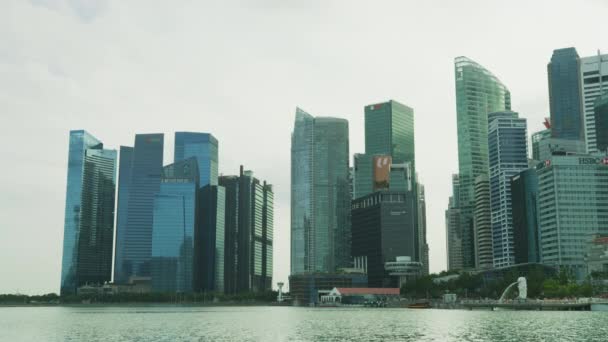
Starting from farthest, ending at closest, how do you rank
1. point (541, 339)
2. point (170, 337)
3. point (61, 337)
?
point (61, 337) < point (170, 337) < point (541, 339)

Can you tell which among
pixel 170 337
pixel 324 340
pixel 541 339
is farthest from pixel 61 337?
pixel 541 339

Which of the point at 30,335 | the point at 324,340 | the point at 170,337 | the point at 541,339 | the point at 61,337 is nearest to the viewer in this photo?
the point at 541,339

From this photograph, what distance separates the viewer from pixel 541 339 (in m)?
100

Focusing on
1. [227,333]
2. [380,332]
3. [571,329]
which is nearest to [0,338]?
[227,333]

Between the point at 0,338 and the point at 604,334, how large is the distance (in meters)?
99.4

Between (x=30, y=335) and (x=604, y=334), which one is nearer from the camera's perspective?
(x=604, y=334)

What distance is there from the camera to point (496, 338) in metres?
104

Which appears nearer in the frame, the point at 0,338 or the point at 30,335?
the point at 0,338

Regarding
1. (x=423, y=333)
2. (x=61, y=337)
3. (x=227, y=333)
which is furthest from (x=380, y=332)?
(x=61, y=337)

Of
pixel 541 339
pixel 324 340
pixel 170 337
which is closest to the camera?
pixel 541 339

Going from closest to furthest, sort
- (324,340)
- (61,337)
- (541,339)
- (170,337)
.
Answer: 1. (541,339)
2. (324,340)
3. (170,337)
4. (61,337)

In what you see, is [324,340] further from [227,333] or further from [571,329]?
[571,329]

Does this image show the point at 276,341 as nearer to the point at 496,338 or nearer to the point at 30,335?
the point at 496,338

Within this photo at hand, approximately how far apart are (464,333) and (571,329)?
62.9ft
